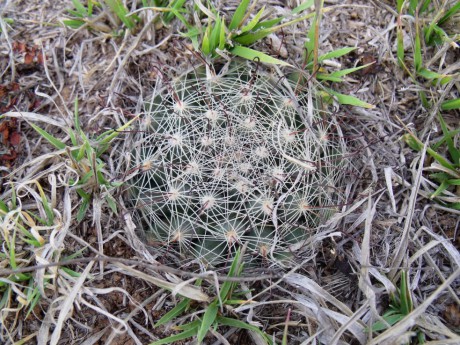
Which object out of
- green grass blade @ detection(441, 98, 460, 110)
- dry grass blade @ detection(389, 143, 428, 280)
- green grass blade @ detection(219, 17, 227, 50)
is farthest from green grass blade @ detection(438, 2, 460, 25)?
green grass blade @ detection(219, 17, 227, 50)

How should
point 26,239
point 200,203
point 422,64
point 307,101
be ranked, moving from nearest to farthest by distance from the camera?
point 200,203 → point 26,239 → point 307,101 → point 422,64

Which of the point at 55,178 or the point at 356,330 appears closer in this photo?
the point at 356,330

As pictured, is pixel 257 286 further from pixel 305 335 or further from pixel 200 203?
pixel 200 203

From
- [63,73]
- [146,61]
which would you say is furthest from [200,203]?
[63,73]

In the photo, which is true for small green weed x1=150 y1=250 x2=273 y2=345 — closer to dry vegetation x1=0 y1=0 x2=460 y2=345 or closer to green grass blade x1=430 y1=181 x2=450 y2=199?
dry vegetation x1=0 y1=0 x2=460 y2=345

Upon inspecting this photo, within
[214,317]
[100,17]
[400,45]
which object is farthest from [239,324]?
[100,17]

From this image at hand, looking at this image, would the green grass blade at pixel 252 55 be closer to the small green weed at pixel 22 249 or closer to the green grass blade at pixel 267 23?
the green grass blade at pixel 267 23

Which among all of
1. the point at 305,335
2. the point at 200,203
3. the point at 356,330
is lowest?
the point at 305,335
